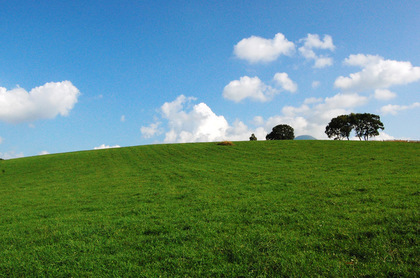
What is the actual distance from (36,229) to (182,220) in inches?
285

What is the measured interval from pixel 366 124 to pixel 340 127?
374 inches

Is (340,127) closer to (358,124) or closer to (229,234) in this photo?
(358,124)

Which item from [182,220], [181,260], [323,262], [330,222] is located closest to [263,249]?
[323,262]

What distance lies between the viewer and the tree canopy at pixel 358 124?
92188mm

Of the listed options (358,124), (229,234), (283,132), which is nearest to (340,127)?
(358,124)

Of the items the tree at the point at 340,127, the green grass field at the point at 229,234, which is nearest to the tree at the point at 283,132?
the tree at the point at 340,127

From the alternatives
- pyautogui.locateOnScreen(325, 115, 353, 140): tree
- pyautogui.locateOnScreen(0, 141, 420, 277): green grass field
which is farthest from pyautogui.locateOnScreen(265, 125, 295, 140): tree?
pyautogui.locateOnScreen(0, 141, 420, 277): green grass field

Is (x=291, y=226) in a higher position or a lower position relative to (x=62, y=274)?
higher

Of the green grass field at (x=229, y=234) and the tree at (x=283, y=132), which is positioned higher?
the tree at (x=283, y=132)

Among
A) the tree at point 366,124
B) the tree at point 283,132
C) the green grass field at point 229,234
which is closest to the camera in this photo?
the green grass field at point 229,234

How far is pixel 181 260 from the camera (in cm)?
683

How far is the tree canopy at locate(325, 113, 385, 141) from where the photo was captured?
302ft

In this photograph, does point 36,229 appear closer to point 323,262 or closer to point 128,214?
point 128,214

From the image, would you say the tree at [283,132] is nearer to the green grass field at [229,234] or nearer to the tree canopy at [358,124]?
the tree canopy at [358,124]
